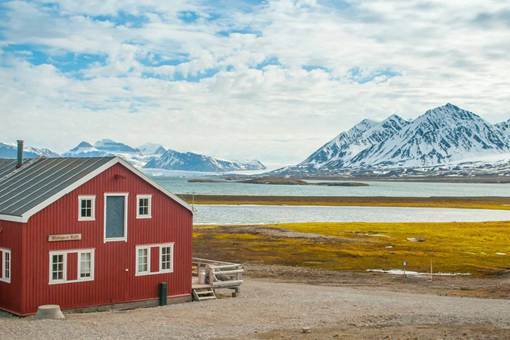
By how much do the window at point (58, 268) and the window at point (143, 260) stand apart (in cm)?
466

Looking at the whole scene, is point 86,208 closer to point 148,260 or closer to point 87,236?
point 87,236

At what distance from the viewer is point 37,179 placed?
121 ft

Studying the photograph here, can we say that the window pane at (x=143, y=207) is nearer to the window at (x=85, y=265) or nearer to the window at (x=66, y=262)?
the window at (x=66, y=262)

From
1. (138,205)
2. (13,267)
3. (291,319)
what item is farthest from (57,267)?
(291,319)

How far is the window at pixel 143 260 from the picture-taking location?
36.9 meters

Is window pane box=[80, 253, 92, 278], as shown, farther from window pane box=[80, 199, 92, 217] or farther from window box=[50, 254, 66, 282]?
window pane box=[80, 199, 92, 217]

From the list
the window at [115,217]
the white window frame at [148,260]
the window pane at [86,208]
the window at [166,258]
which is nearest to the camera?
the window pane at [86,208]

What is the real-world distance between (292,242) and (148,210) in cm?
4222

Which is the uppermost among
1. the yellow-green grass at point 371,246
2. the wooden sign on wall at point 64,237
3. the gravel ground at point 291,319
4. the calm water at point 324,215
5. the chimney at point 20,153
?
the chimney at point 20,153

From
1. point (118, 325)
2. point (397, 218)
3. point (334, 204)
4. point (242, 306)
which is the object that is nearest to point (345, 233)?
point (397, 218)

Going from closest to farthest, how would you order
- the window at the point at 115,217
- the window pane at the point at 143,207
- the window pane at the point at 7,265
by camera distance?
the window pane at the point at 7,265 → the window at the point at 115,217 → the window pane at the point at 143,207

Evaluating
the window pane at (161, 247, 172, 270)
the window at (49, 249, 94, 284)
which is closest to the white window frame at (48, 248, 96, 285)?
the window at (49, 249, 94, 284)

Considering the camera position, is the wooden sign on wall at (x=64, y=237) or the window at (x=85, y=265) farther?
the window at (x=85, y=265)

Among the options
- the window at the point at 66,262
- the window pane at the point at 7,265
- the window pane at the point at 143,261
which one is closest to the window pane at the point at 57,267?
the window at the point at 66,262
